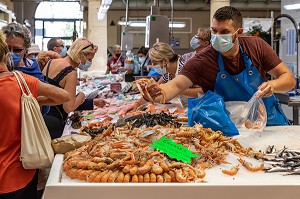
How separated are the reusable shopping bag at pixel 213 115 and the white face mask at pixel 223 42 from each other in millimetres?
348

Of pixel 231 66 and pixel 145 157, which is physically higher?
pixel 231 66

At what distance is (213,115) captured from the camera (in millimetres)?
3391

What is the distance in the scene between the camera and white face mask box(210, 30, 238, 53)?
3.45m

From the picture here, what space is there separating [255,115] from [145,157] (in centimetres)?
137

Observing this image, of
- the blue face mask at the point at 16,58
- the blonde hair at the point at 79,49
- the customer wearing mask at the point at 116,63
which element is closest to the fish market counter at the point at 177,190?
the blue face mask at the point at 16,58

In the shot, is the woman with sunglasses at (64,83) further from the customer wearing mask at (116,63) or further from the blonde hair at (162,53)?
the customer wearing mask at (116,63)

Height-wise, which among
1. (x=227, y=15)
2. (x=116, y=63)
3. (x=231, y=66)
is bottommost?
(x=231, y=66)

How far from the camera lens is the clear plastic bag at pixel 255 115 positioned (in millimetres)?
3471

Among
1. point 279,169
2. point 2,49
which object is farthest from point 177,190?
point 2,49

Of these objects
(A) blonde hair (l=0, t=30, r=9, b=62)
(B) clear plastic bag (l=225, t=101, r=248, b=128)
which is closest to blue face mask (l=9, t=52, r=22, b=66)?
(A) blonde hair (l=0, t=30, r=9, b=62)

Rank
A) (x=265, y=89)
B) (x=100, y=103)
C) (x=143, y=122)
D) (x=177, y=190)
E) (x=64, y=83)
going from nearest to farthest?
(x=177, y=190) → (x=265, y=89) → (x=143, y=122) → (x=64, y=83) → (x=100, y=103)

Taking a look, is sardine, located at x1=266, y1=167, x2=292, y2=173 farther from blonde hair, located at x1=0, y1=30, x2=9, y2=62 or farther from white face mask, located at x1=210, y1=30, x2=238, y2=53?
blonde hair, located at x1=0, y1=30, x2=9, y2=62

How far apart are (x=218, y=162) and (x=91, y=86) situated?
258 inches

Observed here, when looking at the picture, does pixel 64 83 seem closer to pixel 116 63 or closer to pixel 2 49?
pixel 2 49
